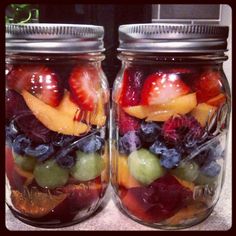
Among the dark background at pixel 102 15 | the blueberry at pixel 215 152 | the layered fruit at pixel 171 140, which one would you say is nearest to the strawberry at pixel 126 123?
the layered fruit at pixel 171 140

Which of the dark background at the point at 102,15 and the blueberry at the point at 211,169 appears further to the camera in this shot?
the dark background at the point at 102,15

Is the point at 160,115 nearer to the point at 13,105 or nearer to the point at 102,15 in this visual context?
the point at 13,105

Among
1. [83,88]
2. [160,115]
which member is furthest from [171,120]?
[83,88]

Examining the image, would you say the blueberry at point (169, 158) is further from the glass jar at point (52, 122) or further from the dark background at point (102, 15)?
the dark background at point (102, 15)

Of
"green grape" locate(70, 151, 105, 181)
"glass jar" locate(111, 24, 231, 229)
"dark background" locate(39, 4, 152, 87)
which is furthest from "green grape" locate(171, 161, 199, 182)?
"dark background" locate(39, 4, 152, 87)

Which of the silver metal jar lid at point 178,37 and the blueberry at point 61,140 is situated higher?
the silver metal jar lid at point 178,37

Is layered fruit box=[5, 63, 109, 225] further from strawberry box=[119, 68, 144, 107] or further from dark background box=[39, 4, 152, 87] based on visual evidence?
dark background box=[39, 4, 152, 87]

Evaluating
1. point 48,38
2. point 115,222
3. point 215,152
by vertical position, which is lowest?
point 115,222
